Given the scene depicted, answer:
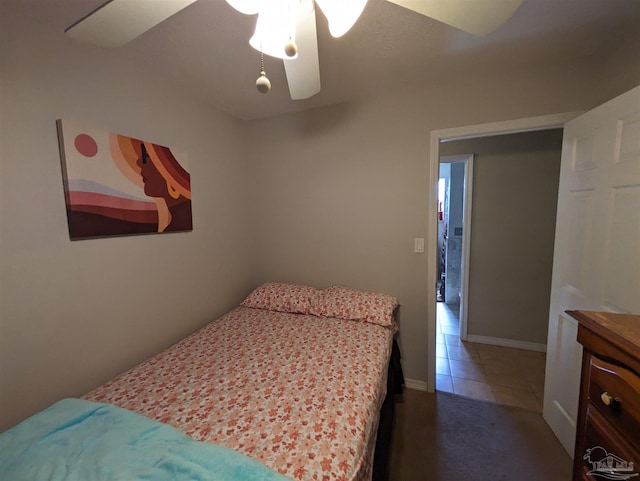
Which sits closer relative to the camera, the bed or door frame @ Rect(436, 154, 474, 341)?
the bed

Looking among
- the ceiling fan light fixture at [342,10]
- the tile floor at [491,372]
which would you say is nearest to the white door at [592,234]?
the tile floor at [491,372]

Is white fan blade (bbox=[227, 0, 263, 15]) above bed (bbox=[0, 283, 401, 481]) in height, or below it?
above

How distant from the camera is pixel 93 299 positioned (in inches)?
52.1

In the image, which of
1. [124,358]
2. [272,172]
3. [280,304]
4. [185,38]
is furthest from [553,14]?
[124,358]

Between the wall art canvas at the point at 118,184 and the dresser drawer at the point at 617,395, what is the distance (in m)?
2.10

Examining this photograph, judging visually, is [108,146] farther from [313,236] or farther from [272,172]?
[313,236]

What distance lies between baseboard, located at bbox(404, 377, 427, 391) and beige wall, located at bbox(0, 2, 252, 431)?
1774 millimetres

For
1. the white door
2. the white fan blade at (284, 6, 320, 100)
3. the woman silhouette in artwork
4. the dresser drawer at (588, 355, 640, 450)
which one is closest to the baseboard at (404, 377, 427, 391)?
the white door

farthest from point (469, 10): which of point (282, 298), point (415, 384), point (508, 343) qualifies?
point (508, 343)

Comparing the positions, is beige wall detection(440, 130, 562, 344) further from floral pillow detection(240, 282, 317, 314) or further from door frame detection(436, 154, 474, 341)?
floral pillow detection(240, 282, 317, 314)

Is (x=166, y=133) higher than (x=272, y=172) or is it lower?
higher

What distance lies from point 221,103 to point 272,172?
670mm

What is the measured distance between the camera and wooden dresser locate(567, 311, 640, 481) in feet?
2.15

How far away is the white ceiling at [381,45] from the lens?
1150 mm
